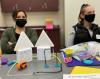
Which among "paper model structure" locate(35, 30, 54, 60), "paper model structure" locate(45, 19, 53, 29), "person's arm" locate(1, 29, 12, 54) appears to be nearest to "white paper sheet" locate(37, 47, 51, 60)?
"paper model structure" locate(35, 30, 54, 60)

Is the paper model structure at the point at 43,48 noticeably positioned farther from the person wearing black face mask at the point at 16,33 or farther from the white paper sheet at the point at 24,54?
the person wearing black face mask at the point at 16,33

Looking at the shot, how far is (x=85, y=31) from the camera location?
109 inches

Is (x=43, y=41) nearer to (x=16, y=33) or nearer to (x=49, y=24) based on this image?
(x=16, y=33)

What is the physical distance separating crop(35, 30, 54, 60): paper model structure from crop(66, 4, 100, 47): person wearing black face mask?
0.80 m

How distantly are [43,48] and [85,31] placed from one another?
956 mm

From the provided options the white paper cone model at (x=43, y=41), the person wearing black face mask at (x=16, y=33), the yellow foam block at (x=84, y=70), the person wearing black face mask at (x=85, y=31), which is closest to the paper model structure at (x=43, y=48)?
the white paper cone model at (x=43, y=41)

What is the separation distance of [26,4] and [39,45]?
A: 2055mm

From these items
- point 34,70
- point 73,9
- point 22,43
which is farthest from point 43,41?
A: point 73,9

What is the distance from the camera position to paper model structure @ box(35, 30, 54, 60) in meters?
1.97

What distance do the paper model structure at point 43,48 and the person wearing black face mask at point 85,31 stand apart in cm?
80

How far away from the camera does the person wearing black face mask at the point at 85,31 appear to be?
274 cm

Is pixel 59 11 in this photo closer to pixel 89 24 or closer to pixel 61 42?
pixel 61 42

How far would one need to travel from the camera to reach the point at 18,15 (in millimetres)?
2793

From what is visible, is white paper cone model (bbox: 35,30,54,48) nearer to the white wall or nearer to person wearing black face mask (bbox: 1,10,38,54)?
person wearing black face mask (bbox: 1,10,38,54)
